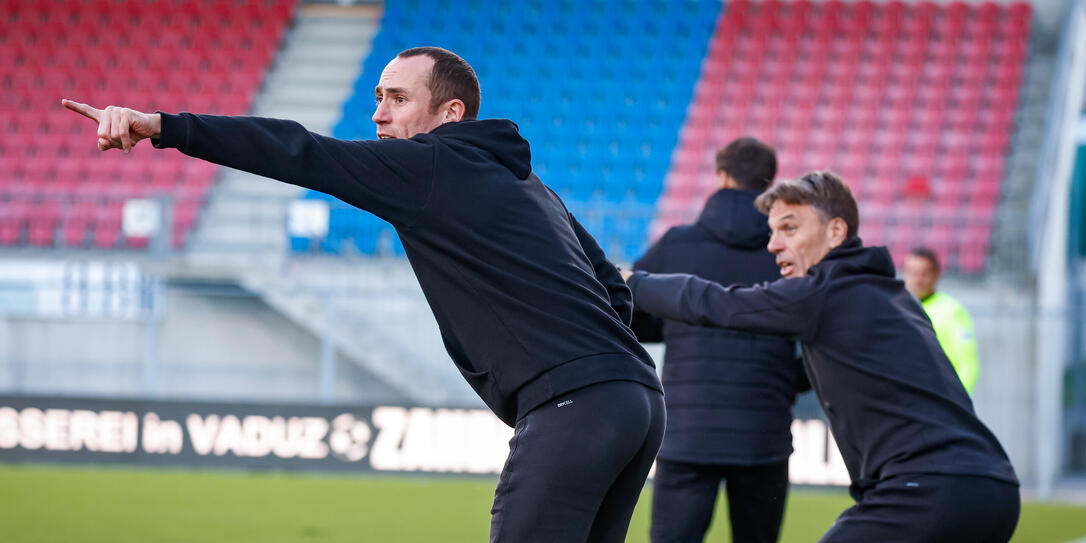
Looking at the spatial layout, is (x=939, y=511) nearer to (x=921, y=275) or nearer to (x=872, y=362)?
(x=872, y=362)

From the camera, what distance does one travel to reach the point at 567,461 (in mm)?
2836

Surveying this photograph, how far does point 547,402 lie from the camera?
289 cm

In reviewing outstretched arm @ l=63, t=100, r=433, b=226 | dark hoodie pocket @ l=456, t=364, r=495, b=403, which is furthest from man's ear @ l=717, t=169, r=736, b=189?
outstretched arm @ l=63, t=100, r=433, b=226

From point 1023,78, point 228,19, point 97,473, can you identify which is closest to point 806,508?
point 97,473

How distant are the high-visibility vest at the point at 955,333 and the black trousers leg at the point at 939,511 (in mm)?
2881

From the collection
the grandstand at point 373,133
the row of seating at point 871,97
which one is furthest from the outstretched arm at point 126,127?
the row of seating at point 871,97

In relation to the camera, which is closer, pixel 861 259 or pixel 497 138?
pixel 497 138

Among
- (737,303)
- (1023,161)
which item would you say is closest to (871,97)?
(1023,161)

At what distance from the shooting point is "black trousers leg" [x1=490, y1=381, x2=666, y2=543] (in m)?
2.83

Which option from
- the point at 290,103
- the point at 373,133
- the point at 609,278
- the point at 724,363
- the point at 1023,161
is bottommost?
the point at 724,363

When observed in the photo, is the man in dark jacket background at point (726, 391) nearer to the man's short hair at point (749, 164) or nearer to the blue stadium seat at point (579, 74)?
the man's short hair at point (749, 164)

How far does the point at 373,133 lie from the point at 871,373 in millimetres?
12826

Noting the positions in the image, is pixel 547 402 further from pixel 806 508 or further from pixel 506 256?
pixel 806 508

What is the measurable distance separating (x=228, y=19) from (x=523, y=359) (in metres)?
16.3
